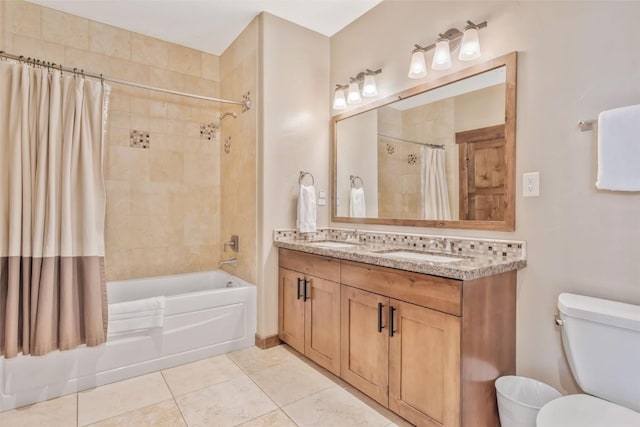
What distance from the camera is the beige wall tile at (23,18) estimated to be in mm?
2416

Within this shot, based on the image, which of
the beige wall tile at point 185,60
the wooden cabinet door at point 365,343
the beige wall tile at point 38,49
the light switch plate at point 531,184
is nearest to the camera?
the light switch plate at point 531,184

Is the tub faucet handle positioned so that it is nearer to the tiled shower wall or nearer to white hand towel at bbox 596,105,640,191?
the tiled shower wall

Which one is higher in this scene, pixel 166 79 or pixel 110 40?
pixel 110 40

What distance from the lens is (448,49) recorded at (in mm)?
1970

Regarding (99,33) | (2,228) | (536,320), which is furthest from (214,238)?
(536,320)

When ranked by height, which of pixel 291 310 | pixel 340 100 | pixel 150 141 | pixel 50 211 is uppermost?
pixel 340 100

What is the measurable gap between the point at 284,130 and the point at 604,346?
2310mm

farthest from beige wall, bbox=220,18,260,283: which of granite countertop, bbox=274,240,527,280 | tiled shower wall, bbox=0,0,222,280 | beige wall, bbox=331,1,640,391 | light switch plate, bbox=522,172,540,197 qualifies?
light switch plate, bbox=522,172,540,197

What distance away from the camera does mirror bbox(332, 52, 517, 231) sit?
1.78 m

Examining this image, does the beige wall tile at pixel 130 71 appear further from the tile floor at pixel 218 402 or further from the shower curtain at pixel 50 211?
the tile floor at pixel 218 402

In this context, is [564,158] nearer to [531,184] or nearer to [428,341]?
[531,184]

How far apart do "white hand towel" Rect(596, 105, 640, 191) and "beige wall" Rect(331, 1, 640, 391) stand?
0.09 m

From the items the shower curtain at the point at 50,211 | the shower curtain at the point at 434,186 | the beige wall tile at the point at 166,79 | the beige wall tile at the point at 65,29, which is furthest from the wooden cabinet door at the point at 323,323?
the beige wall tile at the point at 65,29

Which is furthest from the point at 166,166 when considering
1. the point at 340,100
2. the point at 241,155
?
the point at 340,100
